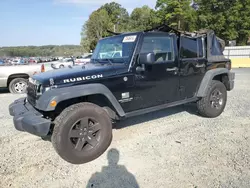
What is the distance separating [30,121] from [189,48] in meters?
3.35

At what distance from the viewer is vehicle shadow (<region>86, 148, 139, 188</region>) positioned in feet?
8.91

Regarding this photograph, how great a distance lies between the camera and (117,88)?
360cm

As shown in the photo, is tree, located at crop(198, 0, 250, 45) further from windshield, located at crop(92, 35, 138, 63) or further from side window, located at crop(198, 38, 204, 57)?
windshield, located at crop(92, 35, 138, 63)

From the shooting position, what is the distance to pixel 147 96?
400cm

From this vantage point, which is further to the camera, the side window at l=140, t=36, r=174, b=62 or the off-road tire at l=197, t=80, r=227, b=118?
the off-road tire at l=197, t=80, r=227, b=118

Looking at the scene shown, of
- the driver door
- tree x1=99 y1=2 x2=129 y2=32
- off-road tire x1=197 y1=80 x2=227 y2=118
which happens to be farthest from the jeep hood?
tree x1=99 y1=2 x2=129 y2=32

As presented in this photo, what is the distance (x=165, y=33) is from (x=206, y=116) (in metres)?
2.15

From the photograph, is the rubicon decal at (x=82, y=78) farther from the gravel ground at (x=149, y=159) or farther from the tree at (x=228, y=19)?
the tree at (x=228, y=19)

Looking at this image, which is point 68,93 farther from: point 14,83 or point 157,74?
point 14,83

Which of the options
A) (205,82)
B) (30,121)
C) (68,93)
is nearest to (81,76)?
(68,93)

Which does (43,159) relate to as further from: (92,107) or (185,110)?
(185,110)

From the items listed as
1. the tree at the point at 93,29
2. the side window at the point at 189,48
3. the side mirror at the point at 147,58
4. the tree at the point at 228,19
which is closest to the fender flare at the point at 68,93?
the side mirror at the point at 147,58

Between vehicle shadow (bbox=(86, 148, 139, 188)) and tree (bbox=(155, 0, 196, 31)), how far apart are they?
41167mm

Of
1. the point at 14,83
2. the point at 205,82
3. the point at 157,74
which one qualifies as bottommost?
the point at 14,83
